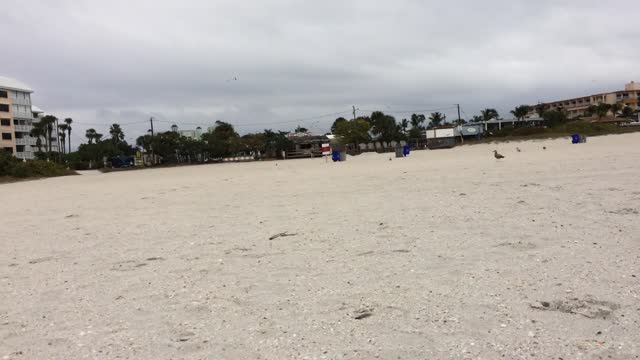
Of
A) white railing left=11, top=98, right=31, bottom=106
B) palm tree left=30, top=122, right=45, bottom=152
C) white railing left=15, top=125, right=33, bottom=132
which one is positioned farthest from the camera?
white railing left=11, top=98, right=31, bottom=106

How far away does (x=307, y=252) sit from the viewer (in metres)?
7.07

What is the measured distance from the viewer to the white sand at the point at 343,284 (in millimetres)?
3857

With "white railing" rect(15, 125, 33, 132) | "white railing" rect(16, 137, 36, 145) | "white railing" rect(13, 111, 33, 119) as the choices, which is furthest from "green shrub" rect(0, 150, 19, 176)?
Answer: "white railing" rect(13, 111, 33, 119)

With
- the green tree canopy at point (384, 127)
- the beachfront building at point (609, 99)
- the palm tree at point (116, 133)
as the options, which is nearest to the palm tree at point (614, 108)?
the beachfront building at point (609, 99)

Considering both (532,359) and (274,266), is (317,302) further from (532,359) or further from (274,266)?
(532,359)

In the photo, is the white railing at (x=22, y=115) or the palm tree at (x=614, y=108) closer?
the white railing at (x=22, y=115)

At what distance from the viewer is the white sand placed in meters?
3.86

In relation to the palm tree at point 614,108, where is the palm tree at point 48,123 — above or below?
above

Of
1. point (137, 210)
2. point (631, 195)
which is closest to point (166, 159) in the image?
point (137, 210)

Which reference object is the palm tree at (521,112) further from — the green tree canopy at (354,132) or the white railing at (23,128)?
the white railing at (23,128)

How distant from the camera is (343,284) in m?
5.38

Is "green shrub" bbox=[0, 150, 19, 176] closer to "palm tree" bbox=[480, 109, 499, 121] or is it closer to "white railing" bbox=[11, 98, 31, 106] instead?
"white railing" bbox=[11, 98, 31, 106]

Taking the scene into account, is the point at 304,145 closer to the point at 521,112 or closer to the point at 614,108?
the point at 521,112

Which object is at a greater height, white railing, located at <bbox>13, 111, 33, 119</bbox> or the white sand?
white railing, located at <bbox>13, 111, 33, 119</bbox>
